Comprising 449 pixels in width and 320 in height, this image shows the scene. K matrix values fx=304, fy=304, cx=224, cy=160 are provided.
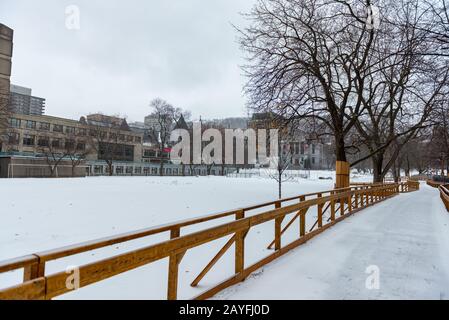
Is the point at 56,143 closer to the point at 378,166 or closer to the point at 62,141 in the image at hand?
the point at 62,141

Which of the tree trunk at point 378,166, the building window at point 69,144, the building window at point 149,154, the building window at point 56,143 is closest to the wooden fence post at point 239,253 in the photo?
the tree trunk at point 378,166

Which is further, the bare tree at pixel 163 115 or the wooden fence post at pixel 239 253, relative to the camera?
the bare tree at pixel 163 115

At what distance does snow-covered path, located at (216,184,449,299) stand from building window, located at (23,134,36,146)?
6823cm

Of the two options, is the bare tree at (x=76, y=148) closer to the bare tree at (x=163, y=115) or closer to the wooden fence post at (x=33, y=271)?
the bare tree at (x=163, y=115)

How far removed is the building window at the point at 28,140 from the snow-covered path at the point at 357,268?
68.2 m

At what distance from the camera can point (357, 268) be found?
5.11 m

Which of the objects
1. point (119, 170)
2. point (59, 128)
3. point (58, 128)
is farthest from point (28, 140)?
point (119, 170)

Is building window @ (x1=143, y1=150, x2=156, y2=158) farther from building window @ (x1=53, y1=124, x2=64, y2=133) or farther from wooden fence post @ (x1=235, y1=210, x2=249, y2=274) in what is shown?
wooden fence post @ (x1=235, y1=210, x2=249, y2=274)

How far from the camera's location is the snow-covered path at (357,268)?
4102 millimetres

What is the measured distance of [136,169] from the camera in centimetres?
7112
